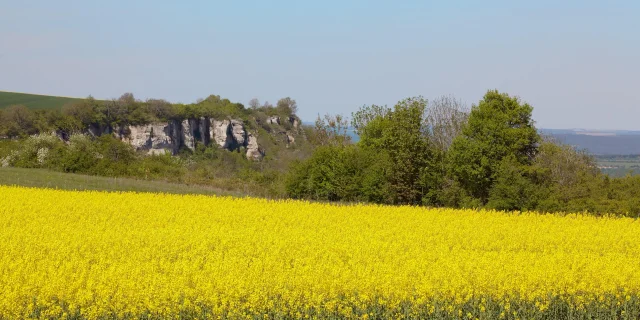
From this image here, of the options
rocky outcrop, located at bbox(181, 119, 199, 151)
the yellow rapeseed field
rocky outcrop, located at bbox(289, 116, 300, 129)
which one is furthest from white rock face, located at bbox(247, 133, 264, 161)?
the yellow rapeseed field

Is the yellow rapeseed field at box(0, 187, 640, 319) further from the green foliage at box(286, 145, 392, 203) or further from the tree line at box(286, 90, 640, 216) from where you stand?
the green foliage at box(286, 145, 392, 203)

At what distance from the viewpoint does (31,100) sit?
147375mm

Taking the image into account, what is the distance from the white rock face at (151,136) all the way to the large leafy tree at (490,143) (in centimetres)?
9431

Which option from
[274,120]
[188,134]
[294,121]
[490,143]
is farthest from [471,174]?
[294,121]

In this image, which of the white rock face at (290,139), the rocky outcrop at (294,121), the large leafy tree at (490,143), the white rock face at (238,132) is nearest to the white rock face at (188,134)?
the white rock face at (238,132)

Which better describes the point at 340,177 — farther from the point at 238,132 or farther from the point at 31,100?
the point at 31,100

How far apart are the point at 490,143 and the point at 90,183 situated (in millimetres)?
21389

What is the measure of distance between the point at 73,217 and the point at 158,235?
591 centimetres

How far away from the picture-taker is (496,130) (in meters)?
40.9

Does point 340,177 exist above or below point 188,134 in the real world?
below

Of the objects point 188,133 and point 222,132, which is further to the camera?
point 222,132

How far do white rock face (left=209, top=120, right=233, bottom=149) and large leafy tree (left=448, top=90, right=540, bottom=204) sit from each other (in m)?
103

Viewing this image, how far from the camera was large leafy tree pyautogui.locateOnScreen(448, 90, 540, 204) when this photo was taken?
39.0 metres

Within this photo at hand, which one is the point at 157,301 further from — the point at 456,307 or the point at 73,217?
the point at 73,217
